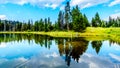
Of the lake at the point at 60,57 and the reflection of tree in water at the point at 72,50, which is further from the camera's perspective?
the reflection of tree in water at the point at 72,50

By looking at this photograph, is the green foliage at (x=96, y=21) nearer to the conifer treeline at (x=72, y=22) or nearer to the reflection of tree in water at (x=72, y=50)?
the conifer treeline at (x=72, y=22)

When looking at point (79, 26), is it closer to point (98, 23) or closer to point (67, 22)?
point (67, 22)

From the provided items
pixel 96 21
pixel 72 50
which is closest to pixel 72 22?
pixel 96 21

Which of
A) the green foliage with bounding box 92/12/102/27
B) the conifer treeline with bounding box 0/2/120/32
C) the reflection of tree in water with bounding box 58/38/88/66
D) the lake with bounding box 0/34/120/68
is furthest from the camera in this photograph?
the green foliage with bounding box 92/12/102/27

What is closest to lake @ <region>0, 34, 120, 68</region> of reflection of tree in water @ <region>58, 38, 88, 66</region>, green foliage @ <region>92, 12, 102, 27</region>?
reflection of tree in water @ <region>58, 38, 88, 66</region>

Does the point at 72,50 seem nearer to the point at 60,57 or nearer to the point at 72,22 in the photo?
the point at 60,57

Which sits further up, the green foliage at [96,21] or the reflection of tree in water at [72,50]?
the green foliage at [96,21]

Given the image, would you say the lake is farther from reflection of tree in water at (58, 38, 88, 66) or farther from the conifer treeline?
the conifer treeline

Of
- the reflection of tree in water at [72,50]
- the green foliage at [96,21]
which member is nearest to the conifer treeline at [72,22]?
the green foliage at [96,21]

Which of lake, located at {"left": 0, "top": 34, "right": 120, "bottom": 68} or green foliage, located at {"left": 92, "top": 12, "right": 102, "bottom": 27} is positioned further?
green foliage, located at {"left": 92, "top": 12, "right": 102, "bottom": 27}

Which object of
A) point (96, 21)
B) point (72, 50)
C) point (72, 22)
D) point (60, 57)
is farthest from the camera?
point (96, 21)

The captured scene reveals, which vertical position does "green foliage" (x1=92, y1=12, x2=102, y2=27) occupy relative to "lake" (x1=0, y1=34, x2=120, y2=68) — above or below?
above

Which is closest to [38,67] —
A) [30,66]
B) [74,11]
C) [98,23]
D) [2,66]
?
[30,66]

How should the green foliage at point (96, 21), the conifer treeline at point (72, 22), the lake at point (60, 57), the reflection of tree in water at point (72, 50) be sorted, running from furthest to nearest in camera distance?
the green foliage at point (96, 21)
the conifer treeline at point (72, 22)
the reflection of tree in water at point (72, 50)
the lake at point (60, 57)
